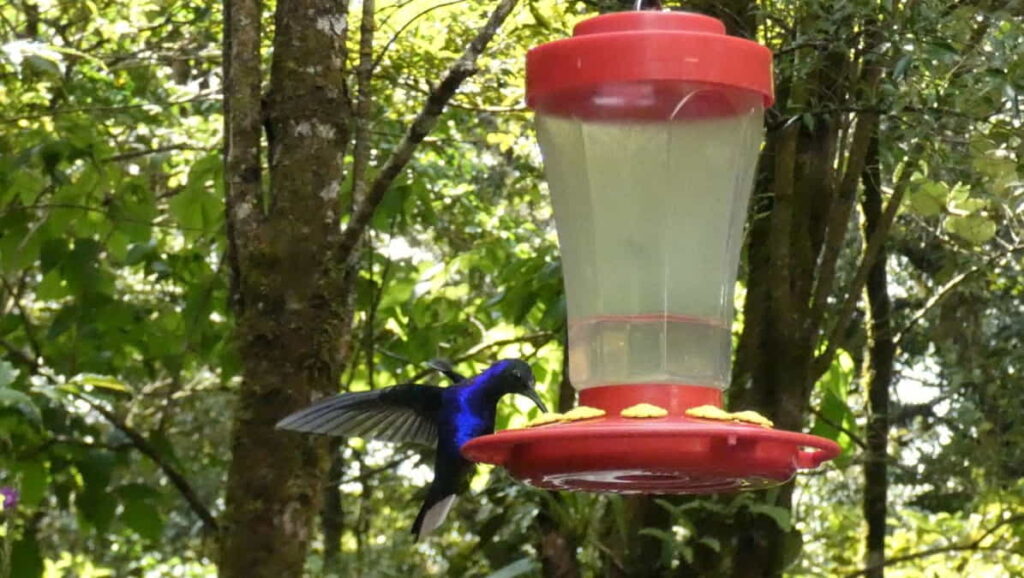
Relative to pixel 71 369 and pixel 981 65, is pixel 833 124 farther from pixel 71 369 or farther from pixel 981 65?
pixel 71 369

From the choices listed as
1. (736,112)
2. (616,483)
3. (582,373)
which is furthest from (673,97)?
(616,483)

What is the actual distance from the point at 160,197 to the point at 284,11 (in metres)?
3.54

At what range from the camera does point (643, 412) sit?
182 centimetres

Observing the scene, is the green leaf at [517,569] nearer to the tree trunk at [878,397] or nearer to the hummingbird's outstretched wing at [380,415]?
the hummingbird's outstretched wing at [380,415]

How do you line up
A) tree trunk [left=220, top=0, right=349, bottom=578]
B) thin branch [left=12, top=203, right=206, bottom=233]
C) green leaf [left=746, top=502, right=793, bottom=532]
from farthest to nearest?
thin branch [left=12, top=203, right=206, bottom=233] → green leaf [left=746, top=502, right=793, bottom=532] → tree trunk [left=220, top=0, right=349, bottom=578]

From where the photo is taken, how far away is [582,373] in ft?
7.16

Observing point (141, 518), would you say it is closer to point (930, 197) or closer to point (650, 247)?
point (650, 247)

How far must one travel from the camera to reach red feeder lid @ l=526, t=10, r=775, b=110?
1839 mm

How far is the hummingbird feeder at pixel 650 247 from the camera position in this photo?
1.77 m

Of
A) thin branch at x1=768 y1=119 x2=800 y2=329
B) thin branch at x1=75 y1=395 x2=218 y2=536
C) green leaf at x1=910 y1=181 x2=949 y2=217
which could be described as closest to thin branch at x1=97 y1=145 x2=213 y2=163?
thin branch at x1=75 y1=395 x2=218 y2=536

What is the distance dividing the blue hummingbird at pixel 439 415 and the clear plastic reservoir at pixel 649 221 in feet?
0.66

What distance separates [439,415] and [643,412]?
94cm

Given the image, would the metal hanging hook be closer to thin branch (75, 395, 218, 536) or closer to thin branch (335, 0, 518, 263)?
thin branch (335, 0, 518, 263)

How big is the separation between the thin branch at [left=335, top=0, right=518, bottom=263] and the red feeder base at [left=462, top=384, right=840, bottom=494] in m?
0.55
